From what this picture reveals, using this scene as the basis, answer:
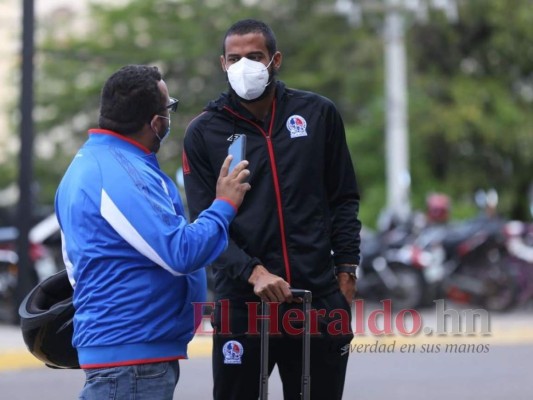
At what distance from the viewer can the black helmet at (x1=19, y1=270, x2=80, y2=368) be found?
13.6 feet

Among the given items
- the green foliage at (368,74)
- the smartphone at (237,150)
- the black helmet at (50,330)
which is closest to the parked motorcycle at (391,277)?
the green foliage at (368,74)

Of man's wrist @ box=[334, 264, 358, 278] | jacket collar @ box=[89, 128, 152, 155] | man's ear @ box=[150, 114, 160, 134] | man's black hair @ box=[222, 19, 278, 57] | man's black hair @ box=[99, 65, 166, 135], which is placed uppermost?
man's black hair @ box=[222, 19, 278, 57]

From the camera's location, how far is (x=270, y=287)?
4.44m

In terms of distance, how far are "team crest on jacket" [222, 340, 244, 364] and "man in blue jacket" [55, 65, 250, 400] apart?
512 mm

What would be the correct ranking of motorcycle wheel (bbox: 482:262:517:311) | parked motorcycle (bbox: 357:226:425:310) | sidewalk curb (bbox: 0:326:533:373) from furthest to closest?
motorcycle wheel (bbox: 482:262:517:311) < parked motorcycle (bbox: 357:226:425:310) < sidewalk curb (bbox: 0:326:533:373)

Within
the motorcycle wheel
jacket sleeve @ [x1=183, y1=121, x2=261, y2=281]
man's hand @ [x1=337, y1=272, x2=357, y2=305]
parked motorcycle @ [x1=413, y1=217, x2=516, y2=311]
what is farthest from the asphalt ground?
jacket sleeve @ [x1=183, y1=121, x2=261, y2=281]


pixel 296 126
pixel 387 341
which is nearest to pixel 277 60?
pixel 296 126

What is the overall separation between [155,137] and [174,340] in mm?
637

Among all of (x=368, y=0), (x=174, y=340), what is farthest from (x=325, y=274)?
(x=368, y=0)

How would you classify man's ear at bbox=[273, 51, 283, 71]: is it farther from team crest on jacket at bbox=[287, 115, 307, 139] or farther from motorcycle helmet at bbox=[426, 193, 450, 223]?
motorcycle helmet at bbox=[426, 193, 450, 223]

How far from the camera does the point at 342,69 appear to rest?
2856cm

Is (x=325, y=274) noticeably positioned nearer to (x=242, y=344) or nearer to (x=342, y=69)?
(x=242, y=344)

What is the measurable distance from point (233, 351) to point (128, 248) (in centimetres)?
82

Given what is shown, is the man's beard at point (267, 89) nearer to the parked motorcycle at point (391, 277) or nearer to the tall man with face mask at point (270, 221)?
the tall man with face mask at point (270, 221)
